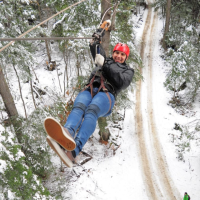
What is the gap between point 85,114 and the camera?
2764mm

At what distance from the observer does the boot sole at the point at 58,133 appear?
2.15m

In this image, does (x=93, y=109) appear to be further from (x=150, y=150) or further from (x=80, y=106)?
(x=150, y=150)

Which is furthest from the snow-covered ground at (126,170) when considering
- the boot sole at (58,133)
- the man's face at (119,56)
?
the boot sole at (58,133)

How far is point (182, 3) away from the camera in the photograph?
16328mm

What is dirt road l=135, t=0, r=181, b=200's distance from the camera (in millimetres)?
7898

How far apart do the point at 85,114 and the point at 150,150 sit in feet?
25.1

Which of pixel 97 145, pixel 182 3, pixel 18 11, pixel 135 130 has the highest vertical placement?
pixel 182 3

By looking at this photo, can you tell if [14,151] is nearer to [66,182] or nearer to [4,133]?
[4,133]

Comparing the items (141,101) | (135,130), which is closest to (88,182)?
(135,130)

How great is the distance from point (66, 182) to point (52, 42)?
498 inches

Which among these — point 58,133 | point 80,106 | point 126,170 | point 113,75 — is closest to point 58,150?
point 58,133

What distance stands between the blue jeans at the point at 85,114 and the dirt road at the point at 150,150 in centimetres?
616

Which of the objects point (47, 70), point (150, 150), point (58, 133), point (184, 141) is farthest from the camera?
point (47, 70)

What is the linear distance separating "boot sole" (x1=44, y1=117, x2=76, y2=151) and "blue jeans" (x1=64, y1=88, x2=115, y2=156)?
25 centimetres
